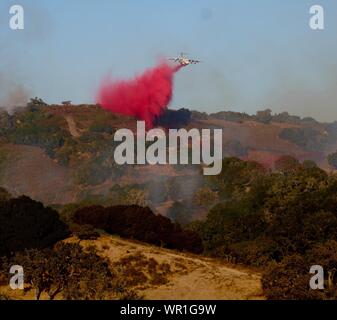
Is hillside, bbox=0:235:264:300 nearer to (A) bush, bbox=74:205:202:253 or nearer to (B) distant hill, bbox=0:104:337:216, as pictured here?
(A) bush, bbox=74:205:202:253

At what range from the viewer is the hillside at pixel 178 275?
41844 millimetres

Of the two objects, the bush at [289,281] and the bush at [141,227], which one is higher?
the bush at [141,227]

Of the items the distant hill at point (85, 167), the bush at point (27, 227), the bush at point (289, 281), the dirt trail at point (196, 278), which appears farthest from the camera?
the distant hill at point (85, 167)

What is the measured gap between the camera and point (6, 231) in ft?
155

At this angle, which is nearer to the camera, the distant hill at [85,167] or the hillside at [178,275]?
the hillside at [178,275]

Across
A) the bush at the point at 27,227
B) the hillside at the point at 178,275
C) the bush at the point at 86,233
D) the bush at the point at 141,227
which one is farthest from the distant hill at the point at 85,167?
the hillside at the point at 178,275

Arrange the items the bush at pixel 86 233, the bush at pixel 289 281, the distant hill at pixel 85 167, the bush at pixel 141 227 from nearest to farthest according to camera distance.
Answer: the bush at pixel 289 281 → the bush at pixel 86 233 → the bush at pixel 141 227 → the distant hill at pixel 85 167

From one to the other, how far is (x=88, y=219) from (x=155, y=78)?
64.8m

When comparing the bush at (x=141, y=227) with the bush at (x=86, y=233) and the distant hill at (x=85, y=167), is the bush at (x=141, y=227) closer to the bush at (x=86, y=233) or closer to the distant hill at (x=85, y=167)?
the bush at (x=86, y=233)

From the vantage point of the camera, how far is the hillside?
41844 millimetres

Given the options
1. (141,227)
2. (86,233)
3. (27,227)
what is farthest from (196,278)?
(27,227)

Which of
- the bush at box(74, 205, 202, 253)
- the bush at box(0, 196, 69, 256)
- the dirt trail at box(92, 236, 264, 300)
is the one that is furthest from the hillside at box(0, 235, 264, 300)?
the bush at box(74, 205, 202, 253)

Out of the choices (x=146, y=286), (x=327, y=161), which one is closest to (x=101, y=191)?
(x=327, y=161)
